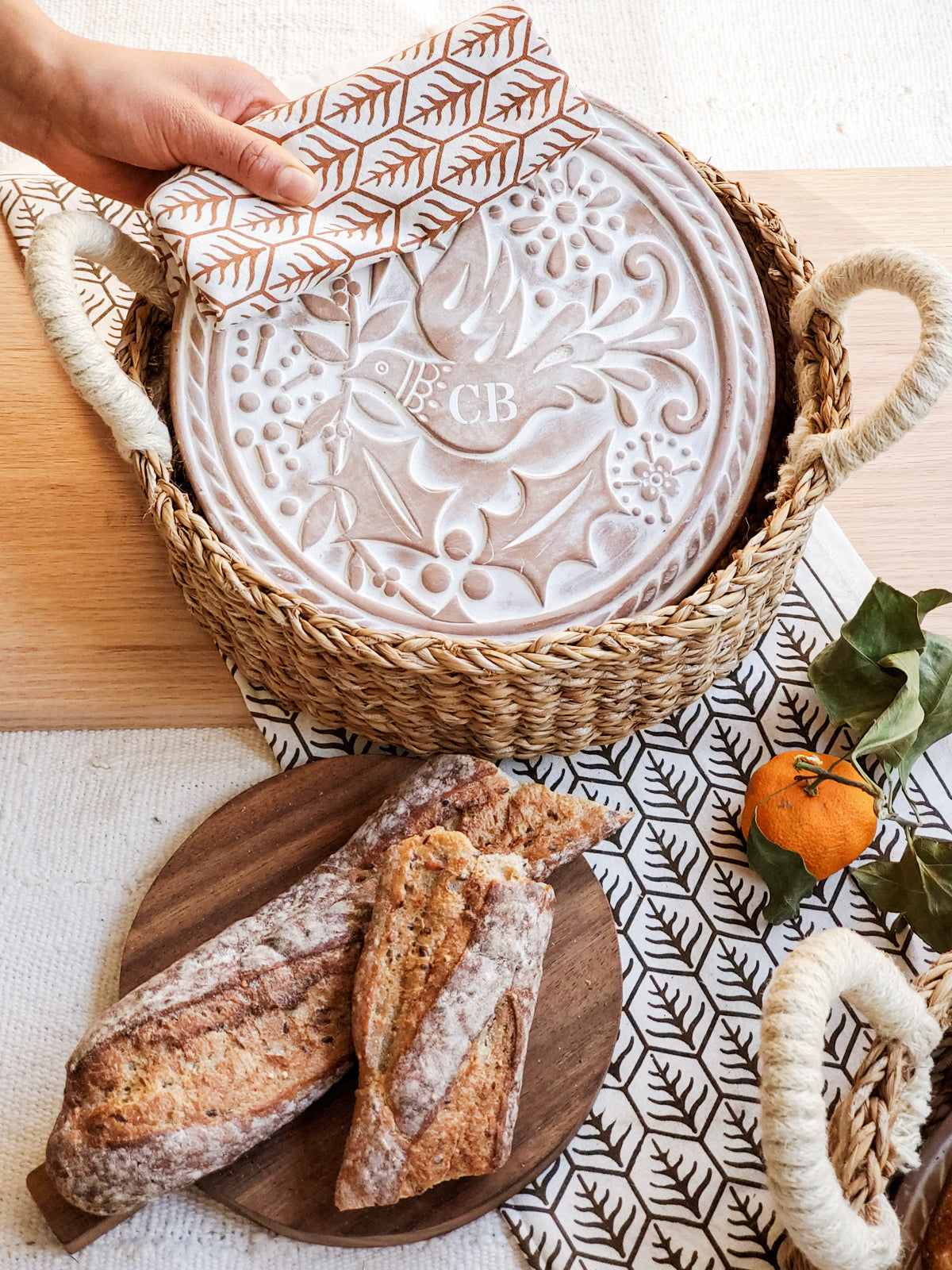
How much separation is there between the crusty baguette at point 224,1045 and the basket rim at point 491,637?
0.17 meters

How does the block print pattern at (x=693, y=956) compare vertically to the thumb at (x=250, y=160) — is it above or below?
below

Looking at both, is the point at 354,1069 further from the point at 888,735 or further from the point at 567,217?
the point at 567,217

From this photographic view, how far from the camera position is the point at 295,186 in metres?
0.99

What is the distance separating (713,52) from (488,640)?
1.18 m

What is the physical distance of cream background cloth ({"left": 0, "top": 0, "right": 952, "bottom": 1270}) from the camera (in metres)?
0.93

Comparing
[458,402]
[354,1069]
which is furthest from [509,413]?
[354,1069]

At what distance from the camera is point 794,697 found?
117 cm

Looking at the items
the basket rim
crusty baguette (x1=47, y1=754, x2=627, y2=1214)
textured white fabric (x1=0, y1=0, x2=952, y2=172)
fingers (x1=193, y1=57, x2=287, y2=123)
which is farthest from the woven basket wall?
textured white fabric (x1=0, y1=0, x2=952, y2=172)

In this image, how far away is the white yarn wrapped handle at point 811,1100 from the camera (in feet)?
2.26

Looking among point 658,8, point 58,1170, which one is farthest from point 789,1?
point 58,1170

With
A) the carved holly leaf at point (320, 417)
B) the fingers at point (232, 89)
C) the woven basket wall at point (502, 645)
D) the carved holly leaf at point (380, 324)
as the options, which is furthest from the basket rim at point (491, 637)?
the fingers at point (232, 89)

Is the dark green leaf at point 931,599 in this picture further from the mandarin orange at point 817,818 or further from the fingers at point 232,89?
the fingers at point 232,89

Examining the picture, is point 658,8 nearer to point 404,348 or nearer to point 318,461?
point 404,348

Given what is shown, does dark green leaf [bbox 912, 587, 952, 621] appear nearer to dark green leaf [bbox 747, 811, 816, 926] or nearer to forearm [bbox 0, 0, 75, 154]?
dark green leaf [bbox 747, 811, 816, 926]
